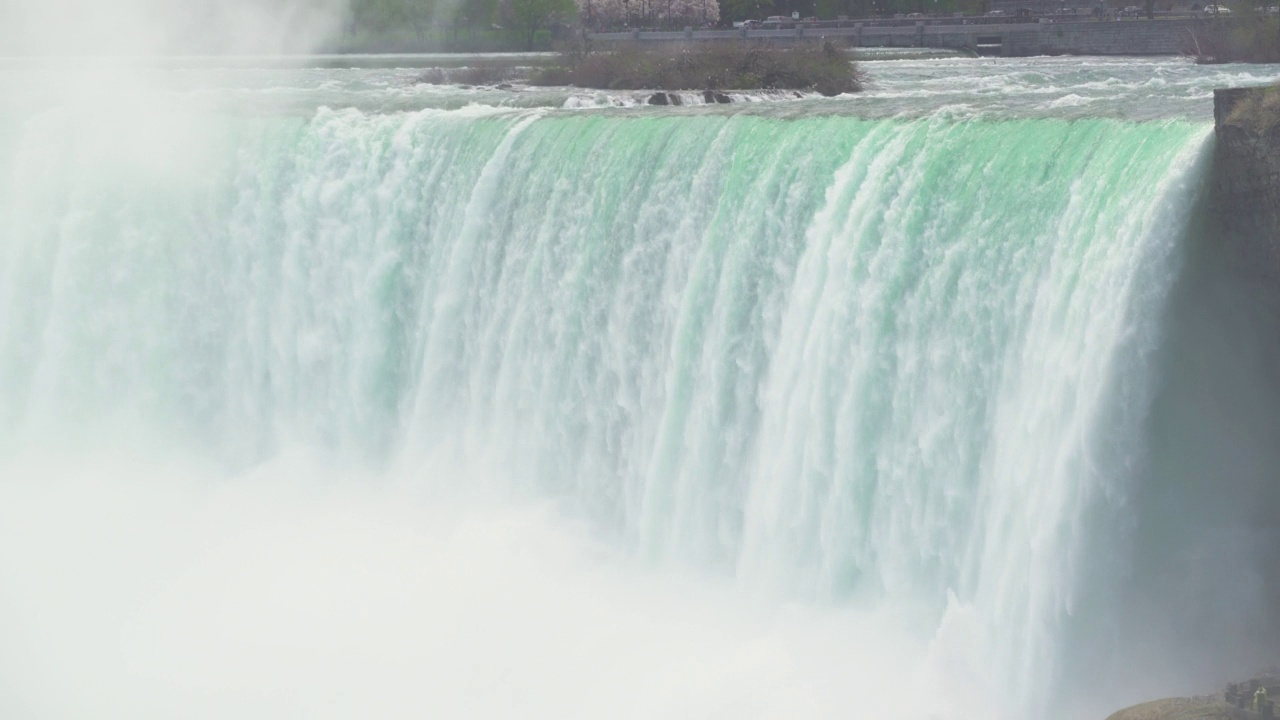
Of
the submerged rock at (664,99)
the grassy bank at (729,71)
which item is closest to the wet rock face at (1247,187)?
the submerged rock at (664,99)

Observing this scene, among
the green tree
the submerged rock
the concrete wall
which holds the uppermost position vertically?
the green tree

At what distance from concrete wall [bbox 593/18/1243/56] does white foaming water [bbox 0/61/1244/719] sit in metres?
21.6

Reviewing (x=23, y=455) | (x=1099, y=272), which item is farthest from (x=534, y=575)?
(x=23, y=455)

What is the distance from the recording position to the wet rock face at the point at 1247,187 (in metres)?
10.8

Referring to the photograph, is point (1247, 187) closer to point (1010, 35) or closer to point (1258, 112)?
point (1258, 112)

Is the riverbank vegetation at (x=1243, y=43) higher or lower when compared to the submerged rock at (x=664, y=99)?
higher

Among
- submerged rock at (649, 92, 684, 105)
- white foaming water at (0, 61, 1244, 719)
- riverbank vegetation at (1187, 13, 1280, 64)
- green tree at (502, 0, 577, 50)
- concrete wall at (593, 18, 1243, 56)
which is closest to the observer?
white foaming water at (0, 61, 1244, 719)

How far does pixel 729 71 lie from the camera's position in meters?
27.1

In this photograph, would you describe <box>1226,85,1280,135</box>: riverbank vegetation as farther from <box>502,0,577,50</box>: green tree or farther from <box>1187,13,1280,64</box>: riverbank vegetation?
<box>502,0,577,50</box>: green tree

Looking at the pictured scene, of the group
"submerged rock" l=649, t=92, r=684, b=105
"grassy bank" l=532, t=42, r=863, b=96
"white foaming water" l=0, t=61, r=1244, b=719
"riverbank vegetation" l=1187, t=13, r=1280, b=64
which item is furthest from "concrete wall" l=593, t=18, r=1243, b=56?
"white foaming water" l=0, t=61, r=1244, b=719

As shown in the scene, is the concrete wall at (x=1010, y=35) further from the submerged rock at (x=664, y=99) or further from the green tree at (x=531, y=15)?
the submerged rock at (x=664, y=99)

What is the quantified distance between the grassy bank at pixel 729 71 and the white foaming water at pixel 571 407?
313 inches

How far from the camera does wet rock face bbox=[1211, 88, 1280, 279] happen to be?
10.8m

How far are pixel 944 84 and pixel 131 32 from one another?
862 inches
